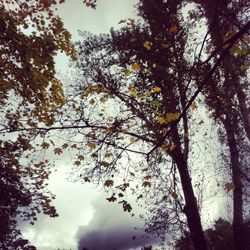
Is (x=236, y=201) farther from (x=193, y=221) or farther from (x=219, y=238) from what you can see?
(x=219, y=238)

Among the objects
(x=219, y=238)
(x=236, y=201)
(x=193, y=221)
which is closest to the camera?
(x=236, y=201)

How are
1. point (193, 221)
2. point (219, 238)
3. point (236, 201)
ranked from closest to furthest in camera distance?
point (236, 201), point (193, 221), point (219, 238)

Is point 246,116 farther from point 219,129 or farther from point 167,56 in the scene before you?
point 219,129

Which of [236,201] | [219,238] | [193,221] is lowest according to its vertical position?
[193,221]

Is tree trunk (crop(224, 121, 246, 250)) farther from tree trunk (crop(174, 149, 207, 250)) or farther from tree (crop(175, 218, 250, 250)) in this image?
tree (crop(175, 218, 250, 250))

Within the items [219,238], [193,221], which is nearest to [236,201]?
[193,221]

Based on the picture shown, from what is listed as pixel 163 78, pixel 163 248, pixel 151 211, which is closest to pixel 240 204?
→ pixel 163 78

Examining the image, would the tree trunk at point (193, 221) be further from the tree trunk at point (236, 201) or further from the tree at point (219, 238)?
the tree at point (219, 238)

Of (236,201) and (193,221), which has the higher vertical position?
(236,201)

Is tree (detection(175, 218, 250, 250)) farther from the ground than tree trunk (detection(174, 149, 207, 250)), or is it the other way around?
tree (detection(175, 218, 250, 250))

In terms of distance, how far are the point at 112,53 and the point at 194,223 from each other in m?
8.20

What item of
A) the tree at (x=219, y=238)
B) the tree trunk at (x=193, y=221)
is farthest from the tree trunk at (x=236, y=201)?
the tree at (x=219, y=238)

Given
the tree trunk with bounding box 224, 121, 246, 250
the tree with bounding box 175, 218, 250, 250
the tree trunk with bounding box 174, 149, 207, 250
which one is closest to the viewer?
the tree trunk with bounding box 224, 121, 246, 250

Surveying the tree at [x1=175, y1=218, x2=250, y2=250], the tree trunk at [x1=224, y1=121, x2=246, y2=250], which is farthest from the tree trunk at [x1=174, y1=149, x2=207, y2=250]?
the tree at [x1=175, y1=218, x2=250, y2=250]
